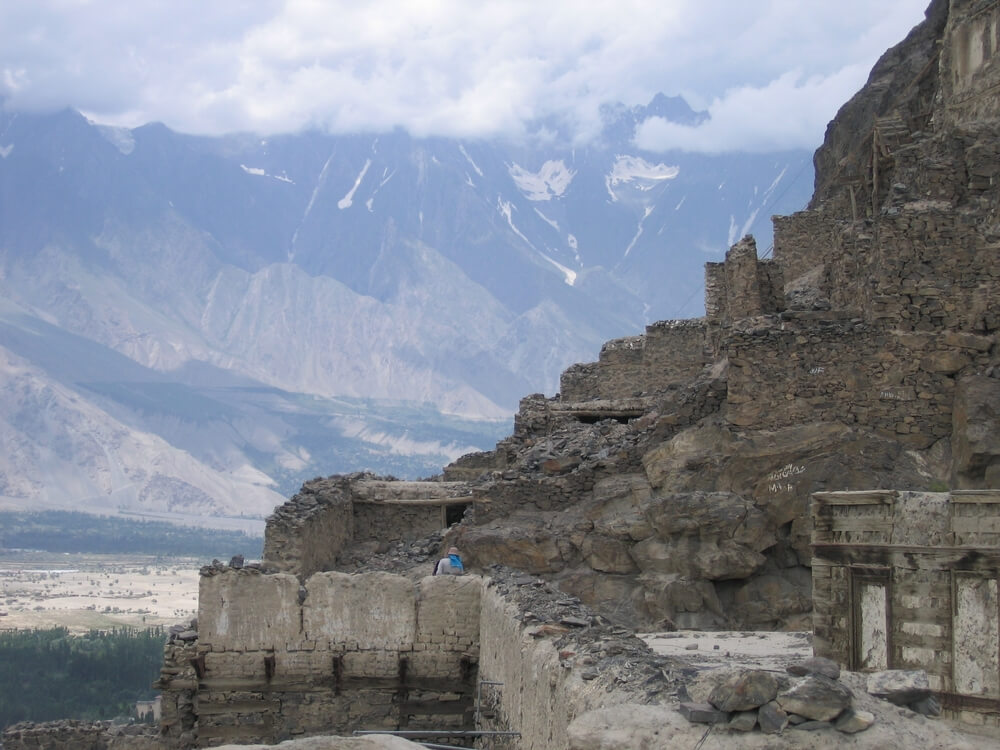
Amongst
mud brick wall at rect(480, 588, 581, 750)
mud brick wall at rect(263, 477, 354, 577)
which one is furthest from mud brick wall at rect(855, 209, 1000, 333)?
mud brick wall at rect(263, 477, 354, 577)

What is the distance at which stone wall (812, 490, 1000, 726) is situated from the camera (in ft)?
40.5

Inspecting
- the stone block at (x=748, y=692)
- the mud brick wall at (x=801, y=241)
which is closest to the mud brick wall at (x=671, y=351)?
the mud brick wall at (x=801, y=241)

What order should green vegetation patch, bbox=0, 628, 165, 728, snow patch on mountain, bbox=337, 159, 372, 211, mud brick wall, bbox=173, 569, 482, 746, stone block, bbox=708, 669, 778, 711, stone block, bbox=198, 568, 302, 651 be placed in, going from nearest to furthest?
stone block, bbox=708, 669, 778, 711 < mud brick wall, bbox=173, 569, 482, 746 < stone block, bbox=198, 568, 302, 651 < green vegetation patch, bbox=0, 628, 165, 728 < snow patch on mountain, bbox=337, 159, 372, 211

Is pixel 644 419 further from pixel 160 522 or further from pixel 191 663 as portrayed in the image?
pixel 160 522

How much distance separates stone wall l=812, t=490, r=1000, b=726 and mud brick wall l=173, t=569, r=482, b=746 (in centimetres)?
497

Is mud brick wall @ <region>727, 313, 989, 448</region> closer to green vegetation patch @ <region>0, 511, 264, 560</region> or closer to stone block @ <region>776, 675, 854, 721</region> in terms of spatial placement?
stone block @ <region>776, 675, 854, 721</region>

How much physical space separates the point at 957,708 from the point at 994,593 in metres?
0.99

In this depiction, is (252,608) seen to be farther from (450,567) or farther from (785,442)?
(785,442)

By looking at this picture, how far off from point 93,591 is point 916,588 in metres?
71.6

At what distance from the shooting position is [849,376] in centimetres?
2105

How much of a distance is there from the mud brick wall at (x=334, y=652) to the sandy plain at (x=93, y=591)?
102 feet

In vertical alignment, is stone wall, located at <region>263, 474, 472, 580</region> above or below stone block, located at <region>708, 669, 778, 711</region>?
above

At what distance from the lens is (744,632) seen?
1809 centimetres

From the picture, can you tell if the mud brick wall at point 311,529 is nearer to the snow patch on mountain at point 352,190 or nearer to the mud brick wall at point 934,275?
the mud brick wall at point 934,275
